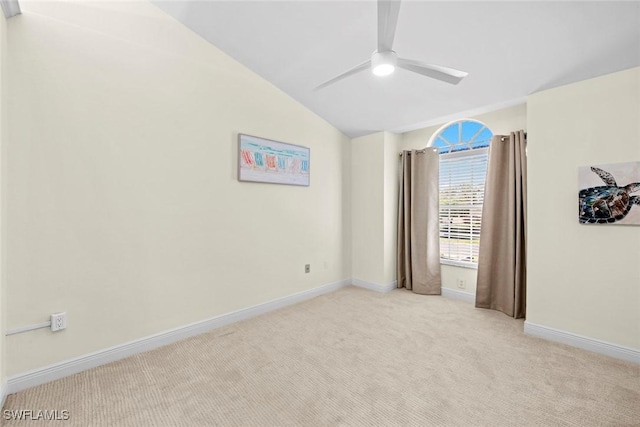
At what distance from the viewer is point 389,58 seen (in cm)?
180

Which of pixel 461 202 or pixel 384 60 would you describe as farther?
pixel 461 202

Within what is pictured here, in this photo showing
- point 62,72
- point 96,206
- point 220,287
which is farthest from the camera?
point 220,287

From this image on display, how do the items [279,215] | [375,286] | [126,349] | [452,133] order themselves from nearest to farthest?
[126,349], [279,215], [452,133], [375,286]

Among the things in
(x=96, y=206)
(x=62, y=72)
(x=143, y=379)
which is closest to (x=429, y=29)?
(x=62, y=72)

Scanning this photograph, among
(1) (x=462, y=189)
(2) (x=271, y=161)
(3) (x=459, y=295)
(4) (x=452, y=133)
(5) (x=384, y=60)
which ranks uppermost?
(4) (x=452, y=133)

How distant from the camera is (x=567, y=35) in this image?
6.81 ft

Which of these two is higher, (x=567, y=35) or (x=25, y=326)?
(x=567, y=35)

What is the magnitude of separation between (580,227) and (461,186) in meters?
Answer: 1.47

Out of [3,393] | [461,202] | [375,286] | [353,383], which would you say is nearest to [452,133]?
[461,202]

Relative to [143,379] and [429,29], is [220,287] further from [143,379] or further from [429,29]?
[429,29]

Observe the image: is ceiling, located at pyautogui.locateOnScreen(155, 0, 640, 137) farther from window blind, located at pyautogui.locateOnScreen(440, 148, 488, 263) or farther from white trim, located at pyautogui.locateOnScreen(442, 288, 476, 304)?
white trim, located at pyautogui.locateOnScreen(442, 288, 476, 304)

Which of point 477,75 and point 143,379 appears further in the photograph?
point 477,75

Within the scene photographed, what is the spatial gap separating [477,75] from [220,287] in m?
3.29

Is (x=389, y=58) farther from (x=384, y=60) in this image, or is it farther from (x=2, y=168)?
(x=2, y=168)
